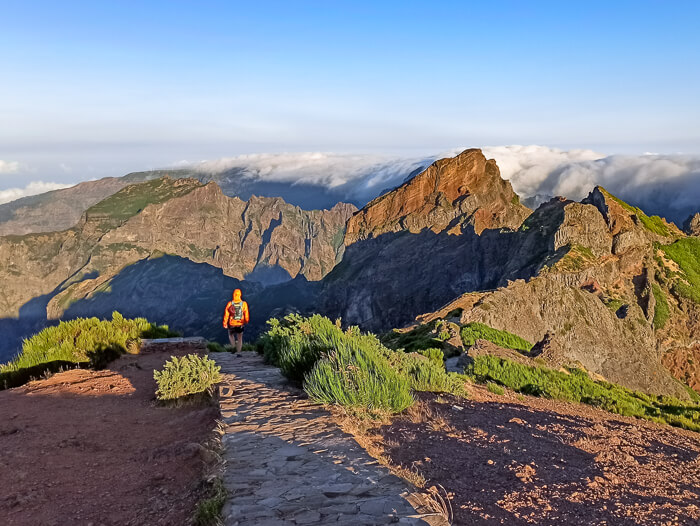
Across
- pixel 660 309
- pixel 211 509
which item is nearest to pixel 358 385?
pixel 211 509

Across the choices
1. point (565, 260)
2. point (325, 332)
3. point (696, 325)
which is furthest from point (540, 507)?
point (696, 325)

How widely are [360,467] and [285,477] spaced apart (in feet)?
2.53

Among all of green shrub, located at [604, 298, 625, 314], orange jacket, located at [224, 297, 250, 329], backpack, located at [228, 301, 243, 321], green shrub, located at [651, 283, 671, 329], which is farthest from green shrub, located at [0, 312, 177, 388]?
green shrub, located at [651, 283, 671, 329]

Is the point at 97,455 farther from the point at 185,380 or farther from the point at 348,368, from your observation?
the point at 348,368

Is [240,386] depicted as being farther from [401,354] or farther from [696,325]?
[696,325]

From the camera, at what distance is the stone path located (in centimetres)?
428

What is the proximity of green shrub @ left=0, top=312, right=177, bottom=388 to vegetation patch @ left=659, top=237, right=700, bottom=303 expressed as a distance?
67210 mm

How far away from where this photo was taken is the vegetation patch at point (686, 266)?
210 feet

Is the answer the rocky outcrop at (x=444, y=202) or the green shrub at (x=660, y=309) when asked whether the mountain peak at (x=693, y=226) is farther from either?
the rocky outcrop at (x=444, y=202)

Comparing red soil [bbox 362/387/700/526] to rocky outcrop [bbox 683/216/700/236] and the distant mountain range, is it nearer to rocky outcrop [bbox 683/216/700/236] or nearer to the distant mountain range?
the distant mountain range

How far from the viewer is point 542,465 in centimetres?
581

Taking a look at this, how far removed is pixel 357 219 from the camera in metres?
159

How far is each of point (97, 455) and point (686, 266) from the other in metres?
78.9

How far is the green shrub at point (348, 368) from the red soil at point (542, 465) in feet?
1.71
